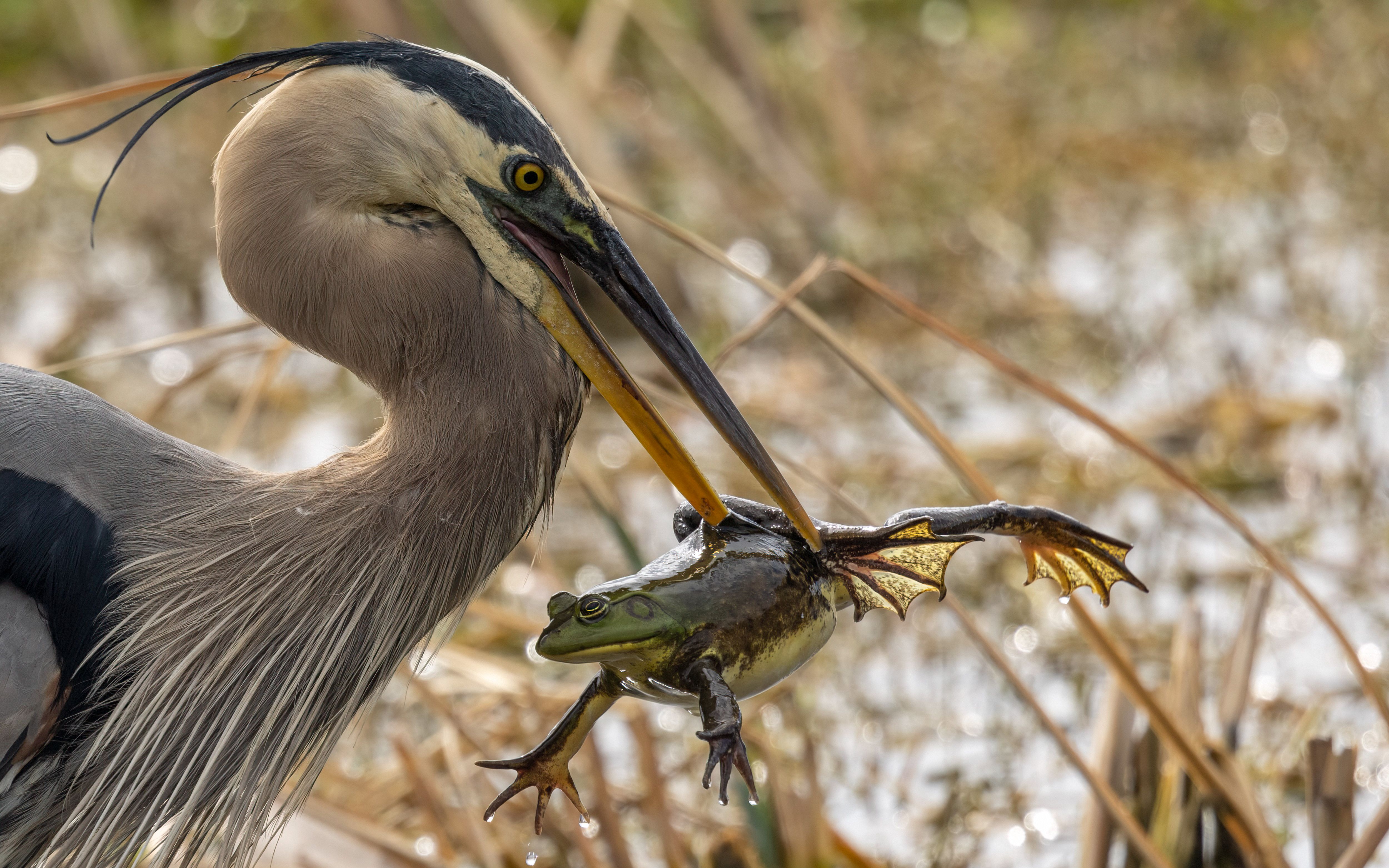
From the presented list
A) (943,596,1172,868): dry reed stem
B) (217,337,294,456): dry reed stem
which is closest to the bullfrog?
(943,596,1172,868): dry reed stem

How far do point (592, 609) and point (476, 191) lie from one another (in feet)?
1.64

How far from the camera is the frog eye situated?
128 centimetres

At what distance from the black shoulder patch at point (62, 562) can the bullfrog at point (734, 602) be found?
524mm

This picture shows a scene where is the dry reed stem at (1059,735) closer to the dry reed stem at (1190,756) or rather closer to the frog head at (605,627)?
the dry reed stem at (1190,756)

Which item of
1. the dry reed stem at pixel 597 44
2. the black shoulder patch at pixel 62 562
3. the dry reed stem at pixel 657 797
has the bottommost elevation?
the black shoulder patch at pixel 62 562

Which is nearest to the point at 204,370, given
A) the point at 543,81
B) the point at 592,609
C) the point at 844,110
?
the point at 592,609

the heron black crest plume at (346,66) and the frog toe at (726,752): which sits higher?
the heron black crest plume at (346,66)

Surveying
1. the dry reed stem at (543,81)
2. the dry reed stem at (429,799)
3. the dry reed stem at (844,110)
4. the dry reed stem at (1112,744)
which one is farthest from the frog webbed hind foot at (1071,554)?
the dry reed stem at (844,110)

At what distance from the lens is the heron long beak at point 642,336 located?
154cm

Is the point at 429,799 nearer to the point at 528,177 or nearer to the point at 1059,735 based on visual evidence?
the point at 1059,735

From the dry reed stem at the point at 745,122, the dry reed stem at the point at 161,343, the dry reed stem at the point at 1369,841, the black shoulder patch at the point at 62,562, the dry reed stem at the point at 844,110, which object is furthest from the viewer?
the dry reed stem at the point at 844,110

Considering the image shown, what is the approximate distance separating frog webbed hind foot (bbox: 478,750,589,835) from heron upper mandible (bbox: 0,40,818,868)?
29 centimetres

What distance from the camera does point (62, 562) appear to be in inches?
65.3

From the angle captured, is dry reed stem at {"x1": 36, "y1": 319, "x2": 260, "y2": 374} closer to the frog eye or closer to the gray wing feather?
the gray wing feather
